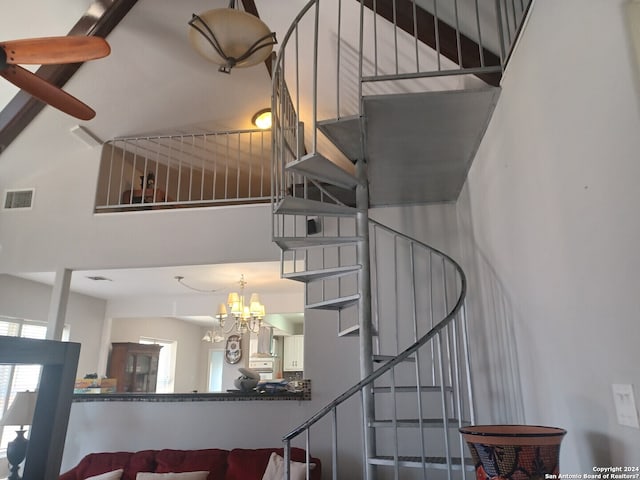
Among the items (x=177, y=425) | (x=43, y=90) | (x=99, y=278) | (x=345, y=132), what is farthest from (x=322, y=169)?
(x=99, y=278)

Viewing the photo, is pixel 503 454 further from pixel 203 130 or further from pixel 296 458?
pixel 203 130

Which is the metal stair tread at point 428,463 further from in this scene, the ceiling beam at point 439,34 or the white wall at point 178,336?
the white wall at point 178,336

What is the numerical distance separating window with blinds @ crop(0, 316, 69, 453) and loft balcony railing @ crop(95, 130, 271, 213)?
1870 millimetres

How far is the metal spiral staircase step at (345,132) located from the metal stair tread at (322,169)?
163mm

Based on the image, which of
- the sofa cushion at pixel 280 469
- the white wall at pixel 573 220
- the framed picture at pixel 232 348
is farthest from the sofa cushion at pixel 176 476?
the framed picture at pixel 232 348

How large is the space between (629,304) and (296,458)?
2.88 m

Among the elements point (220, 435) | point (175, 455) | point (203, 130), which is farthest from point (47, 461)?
point (203, 130)

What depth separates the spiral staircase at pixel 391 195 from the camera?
107 inches

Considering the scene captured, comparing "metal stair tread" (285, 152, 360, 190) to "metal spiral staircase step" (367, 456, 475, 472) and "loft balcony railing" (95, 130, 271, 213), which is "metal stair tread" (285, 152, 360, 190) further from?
"metal spiral staircase step" (367, 456, 475, 472)

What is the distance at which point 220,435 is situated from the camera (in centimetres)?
412

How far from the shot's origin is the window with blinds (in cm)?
531

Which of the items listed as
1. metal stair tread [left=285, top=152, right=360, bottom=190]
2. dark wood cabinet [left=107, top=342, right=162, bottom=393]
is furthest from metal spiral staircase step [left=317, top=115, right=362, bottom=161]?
dark wood cabinet [left=107, top=342, right=162, bottom=393]

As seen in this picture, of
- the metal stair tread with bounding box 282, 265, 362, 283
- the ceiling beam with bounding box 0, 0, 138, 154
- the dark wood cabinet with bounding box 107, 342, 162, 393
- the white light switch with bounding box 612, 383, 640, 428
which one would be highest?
the ceiling beam with bounding box 0, 0, 138, 154

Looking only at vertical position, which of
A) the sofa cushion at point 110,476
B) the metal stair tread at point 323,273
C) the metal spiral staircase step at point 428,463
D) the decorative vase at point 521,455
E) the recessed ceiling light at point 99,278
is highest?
the recessed ceiling light at point 99,278
